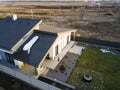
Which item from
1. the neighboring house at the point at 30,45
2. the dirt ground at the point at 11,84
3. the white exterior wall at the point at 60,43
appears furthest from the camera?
the white exterior wall at the point at 60,43

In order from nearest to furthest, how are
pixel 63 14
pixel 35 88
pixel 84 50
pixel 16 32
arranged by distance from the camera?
pixel 35 88
pixel 16 32
pixel 84 50
pixel 63 14

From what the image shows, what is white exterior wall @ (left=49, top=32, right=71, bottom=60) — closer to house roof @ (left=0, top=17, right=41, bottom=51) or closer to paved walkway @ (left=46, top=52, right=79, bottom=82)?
paved walkway @ (left=46, top=52, right=79, bottom=82)

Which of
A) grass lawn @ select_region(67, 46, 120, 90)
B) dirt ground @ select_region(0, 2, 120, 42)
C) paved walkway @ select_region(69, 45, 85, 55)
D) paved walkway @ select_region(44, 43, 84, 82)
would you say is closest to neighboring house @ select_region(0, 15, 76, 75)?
paved walkway @ select_region(44, 43, 84, 82)

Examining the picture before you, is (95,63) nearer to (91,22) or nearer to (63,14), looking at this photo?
(91,22)

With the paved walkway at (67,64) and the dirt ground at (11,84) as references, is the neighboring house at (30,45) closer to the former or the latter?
the paved walkway at (67,64)

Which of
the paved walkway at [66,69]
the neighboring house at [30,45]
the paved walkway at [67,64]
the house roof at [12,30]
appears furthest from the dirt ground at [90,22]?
the house roof at [12,30]

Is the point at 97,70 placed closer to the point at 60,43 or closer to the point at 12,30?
the point at 60,43

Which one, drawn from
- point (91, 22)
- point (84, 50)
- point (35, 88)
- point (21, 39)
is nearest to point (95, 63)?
point (84, 50)
